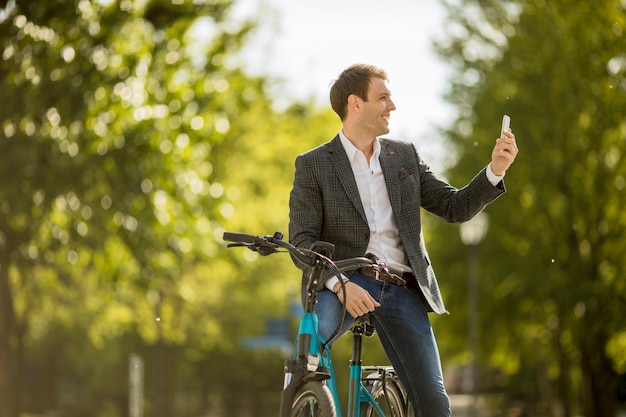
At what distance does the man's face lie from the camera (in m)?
4.80

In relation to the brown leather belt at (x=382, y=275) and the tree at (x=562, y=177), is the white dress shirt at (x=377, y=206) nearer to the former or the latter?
the brown leather belt at (x=382, y=275)

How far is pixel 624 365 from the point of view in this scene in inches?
934

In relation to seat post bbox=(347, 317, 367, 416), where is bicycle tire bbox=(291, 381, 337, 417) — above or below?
below

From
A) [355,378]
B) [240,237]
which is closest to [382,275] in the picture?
[355,378]

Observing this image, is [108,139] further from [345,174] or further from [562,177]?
[345,174]

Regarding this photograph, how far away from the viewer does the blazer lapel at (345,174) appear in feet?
15.5

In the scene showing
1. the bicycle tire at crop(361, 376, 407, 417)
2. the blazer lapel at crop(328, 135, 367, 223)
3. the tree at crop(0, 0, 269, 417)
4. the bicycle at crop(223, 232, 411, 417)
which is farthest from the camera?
the tree at crop(0, 0, 269, 417)

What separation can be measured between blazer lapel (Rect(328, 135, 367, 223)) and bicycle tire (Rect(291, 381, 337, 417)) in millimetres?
793

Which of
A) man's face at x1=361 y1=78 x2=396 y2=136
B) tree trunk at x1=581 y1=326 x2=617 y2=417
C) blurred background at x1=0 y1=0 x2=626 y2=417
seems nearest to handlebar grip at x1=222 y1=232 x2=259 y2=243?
man's face at x1=361 y1=78 x2=396 y2=136

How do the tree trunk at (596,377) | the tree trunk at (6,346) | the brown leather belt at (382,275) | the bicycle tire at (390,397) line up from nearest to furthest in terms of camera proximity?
the brown leather belt at (382,275) < the bicycle tire at (390,397) < the tree trunk at (6,346) < the tree trunk at (596,377)

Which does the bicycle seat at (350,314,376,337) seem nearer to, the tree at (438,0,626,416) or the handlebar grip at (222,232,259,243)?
the handlebar grip at (222,232,259,243)

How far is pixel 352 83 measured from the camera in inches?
191

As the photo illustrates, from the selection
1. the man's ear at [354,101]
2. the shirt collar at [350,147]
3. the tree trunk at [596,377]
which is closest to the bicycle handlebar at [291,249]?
the shirt collar at [350,147]

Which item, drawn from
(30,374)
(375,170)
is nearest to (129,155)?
(375,170)
